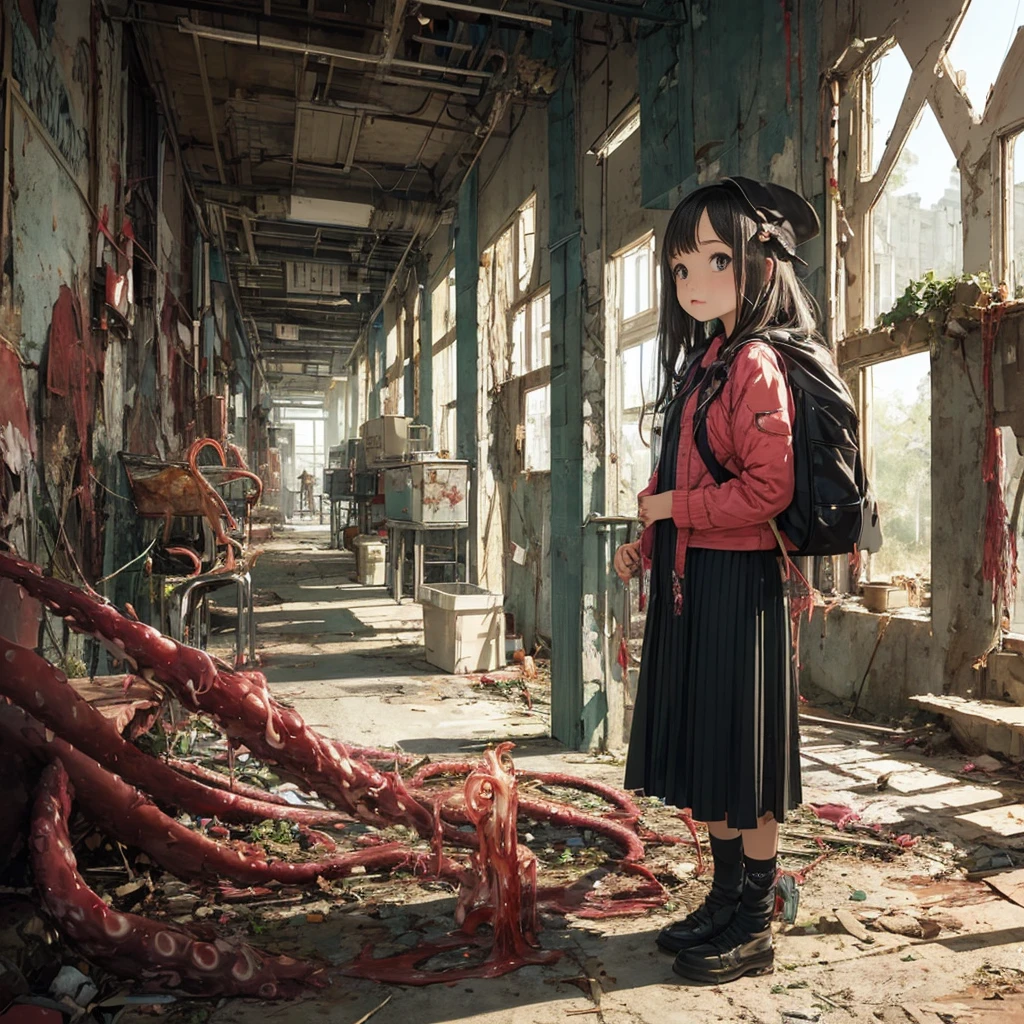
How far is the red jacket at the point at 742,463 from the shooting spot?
6.61ft

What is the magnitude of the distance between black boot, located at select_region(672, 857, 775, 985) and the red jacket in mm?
835

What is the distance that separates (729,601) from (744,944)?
91 cm

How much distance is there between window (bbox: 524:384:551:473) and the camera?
8.12 metres

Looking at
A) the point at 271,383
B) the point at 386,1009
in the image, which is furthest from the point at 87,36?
the point at 271,383

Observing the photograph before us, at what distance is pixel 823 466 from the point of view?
202 cm

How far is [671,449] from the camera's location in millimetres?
2352

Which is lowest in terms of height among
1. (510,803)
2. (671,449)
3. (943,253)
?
(510,803)

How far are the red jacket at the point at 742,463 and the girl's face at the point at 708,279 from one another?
0.20m

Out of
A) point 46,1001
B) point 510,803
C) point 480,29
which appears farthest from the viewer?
point 480,29

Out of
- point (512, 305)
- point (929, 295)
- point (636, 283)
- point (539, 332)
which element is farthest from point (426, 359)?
point (929, 295)

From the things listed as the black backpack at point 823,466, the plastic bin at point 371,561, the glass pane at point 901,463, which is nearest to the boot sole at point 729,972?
the black backpack at point 823,466

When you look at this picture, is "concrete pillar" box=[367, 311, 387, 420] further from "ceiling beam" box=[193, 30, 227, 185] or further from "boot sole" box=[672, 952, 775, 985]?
"boot sole" box=[672, 952, 775, 985]

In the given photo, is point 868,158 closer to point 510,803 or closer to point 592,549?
point 592,549

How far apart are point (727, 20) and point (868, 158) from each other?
152cm
